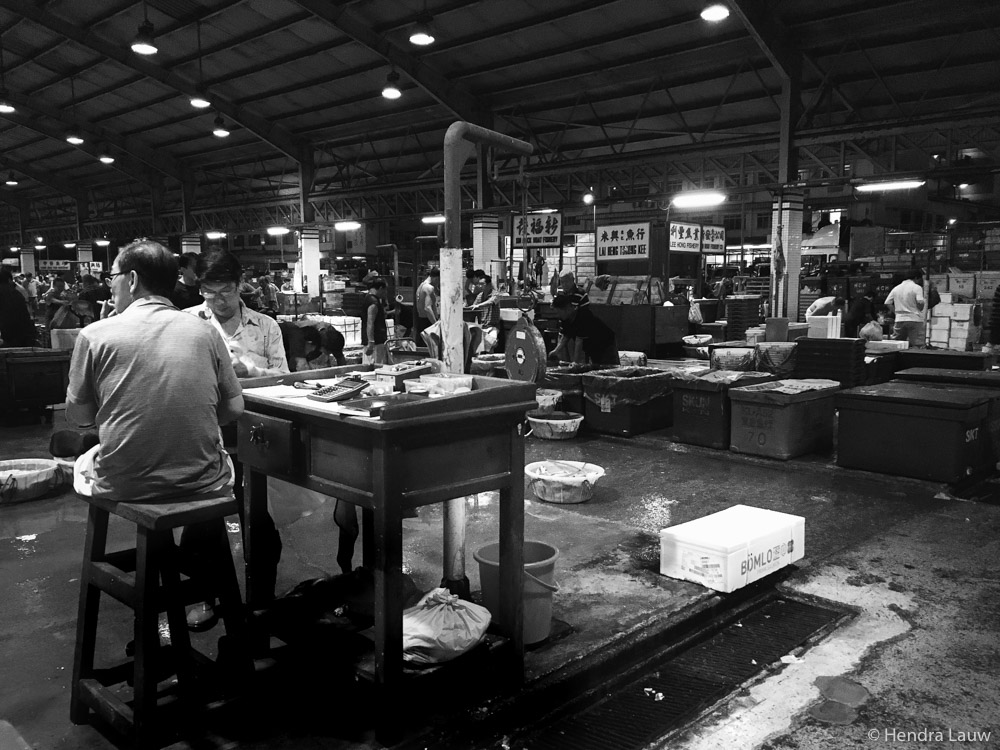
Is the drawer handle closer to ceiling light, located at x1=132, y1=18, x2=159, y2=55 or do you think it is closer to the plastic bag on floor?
the plastic bag on floor

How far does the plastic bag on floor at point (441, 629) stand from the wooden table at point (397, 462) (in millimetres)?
146

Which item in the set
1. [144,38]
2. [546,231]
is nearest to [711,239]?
[546,231]

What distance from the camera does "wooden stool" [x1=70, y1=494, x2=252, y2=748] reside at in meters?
2.61

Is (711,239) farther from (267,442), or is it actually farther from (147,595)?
(147,595)

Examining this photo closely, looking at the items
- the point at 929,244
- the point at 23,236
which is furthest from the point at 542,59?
the point at 23,236

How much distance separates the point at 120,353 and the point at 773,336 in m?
11.0

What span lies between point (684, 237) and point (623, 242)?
128cm

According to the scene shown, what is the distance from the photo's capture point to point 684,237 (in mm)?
13812

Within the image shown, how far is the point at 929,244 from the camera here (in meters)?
21.3

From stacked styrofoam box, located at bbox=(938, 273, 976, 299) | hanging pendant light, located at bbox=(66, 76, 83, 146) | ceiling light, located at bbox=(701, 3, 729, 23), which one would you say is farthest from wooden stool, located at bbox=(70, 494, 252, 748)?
hanging pendant light, located at bbox=(66, 76, 83, 146)

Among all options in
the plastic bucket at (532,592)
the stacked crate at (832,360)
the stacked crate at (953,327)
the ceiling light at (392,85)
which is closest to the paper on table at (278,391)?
the plastic bucket at (532,592)

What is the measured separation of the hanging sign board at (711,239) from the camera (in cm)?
1417

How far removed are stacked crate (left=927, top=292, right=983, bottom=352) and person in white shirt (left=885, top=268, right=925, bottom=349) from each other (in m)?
1.11

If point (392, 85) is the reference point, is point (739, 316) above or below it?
below
